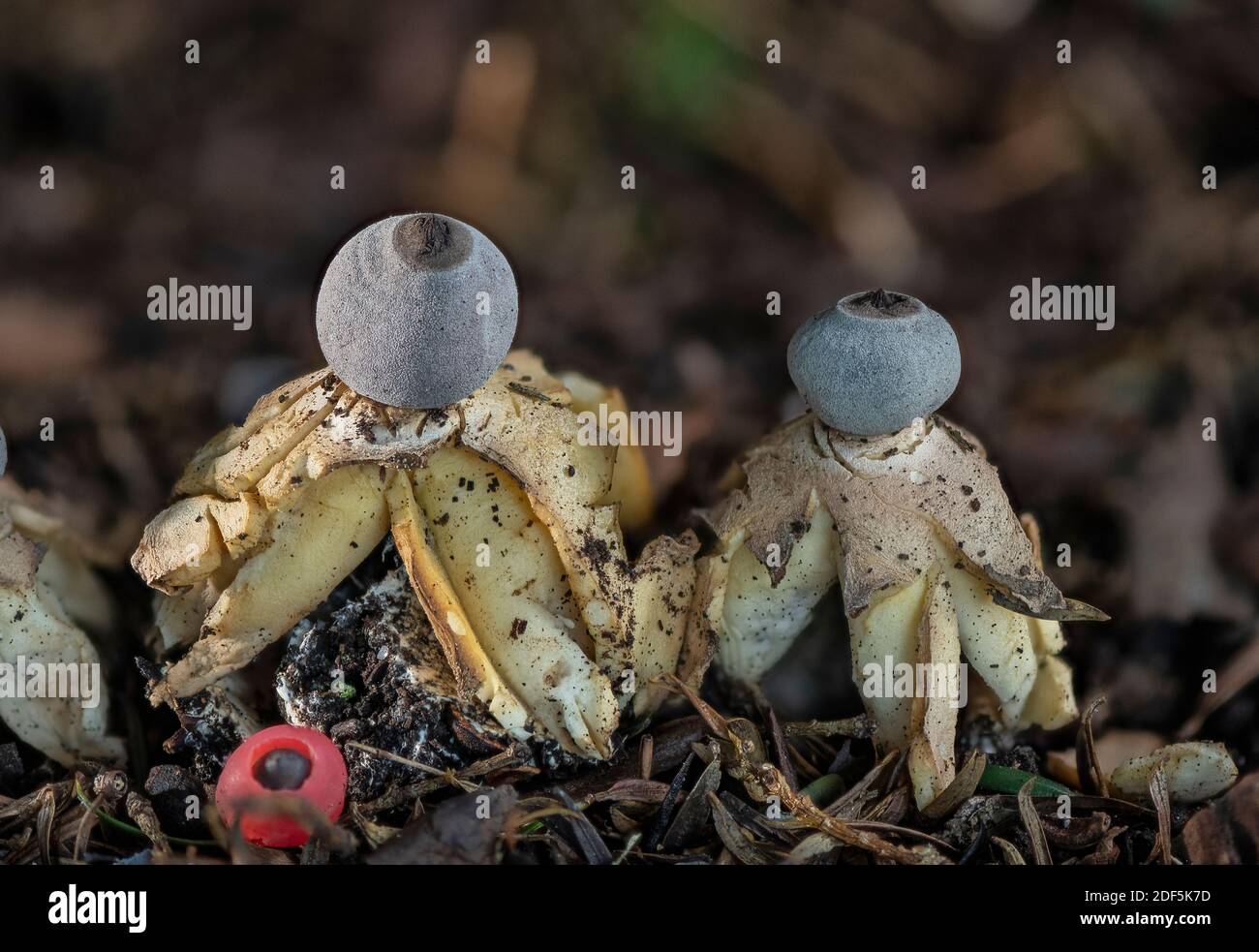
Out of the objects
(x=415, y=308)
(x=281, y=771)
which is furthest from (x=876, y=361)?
(x=281, y=771)

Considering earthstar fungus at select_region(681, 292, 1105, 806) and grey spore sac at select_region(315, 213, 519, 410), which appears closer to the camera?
grey spore sac at select_region(315, 213, 519, 410)

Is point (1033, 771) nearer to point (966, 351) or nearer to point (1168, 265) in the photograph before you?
point (966, 351)

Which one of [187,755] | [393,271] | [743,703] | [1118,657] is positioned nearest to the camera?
[393,271]

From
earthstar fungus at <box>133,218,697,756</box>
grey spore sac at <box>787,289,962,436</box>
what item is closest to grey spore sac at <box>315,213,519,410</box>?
earthstar fungus at <box>133,218,697,756</box>

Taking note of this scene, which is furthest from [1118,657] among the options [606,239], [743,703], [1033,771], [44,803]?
[44,803]

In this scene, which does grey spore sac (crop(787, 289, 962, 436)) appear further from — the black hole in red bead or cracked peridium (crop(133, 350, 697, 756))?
the black hole in red bead

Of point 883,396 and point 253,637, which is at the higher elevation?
point 883,396

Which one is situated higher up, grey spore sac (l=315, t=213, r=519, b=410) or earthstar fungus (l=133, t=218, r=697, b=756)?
grey spore sac (l=315, t=213, r=519, b=410)
